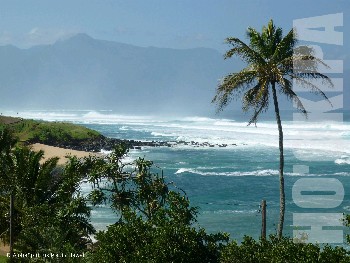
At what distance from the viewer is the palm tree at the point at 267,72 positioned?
1652 cm

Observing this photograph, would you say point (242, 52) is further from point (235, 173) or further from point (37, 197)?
point (235, 173)

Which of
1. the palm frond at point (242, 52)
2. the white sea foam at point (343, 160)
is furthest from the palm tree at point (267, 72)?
the white sea foam at point (343, 160)

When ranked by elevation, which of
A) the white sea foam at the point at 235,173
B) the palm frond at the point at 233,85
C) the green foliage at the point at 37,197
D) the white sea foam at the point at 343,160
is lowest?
the white sea foam at the point at 235,173

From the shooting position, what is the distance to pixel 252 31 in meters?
17.2

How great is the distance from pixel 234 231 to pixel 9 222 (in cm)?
1611

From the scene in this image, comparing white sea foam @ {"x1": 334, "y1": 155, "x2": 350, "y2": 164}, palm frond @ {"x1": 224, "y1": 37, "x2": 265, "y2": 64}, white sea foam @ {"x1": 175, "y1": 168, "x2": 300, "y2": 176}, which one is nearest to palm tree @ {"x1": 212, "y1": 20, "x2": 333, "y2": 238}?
palm frond @ {"x1": 224, "y1": 37, "x2": 265, "y2": 64}

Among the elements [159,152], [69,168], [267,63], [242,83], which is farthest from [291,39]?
[159,152]

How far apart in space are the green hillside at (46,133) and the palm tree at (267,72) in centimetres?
5811

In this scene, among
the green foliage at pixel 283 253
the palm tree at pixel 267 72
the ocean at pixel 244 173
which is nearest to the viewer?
the green foliage at pixel 283 253

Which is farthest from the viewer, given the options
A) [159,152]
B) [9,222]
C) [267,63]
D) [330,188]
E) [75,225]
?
[159,152]

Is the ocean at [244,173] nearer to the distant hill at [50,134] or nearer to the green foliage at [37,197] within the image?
the distant hill at [50,134]

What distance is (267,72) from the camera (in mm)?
16625

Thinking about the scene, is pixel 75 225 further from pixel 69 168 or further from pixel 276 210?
pixel 276 210

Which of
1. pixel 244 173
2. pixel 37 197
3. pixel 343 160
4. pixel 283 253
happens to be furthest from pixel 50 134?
pixel 283 253
